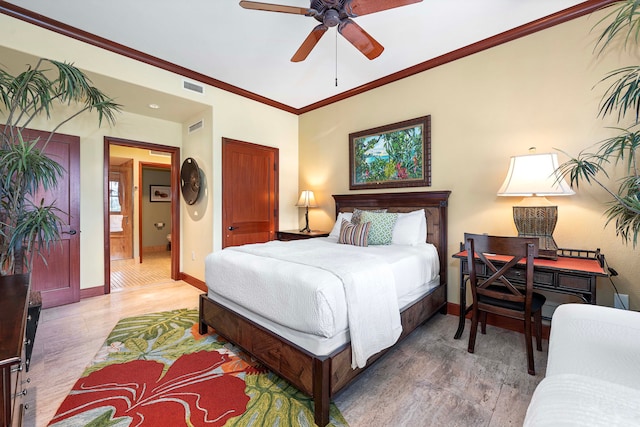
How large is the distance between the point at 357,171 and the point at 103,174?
351 centimetres

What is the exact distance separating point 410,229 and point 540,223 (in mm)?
1109

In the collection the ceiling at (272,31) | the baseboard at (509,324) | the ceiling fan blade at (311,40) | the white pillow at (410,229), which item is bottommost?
the baseboard at (509,324)

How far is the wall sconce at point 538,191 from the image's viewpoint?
7.33 ft

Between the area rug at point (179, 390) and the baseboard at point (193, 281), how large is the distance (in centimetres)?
148

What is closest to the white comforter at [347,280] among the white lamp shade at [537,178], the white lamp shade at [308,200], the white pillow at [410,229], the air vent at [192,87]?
the white pillow at [410,229]

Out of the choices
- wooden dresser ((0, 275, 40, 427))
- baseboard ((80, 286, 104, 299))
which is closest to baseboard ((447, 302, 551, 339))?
wooden dresser ((0, 275, 40, 427))

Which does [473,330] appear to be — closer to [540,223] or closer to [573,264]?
[573,264]

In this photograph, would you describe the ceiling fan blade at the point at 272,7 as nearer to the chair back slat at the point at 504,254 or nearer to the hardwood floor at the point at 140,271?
the chair back slat at the point at 504,254

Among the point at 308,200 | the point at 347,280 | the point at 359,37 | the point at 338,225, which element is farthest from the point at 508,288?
the point at 308,200

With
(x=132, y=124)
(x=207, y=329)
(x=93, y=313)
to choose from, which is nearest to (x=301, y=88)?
(x=132, y=124)

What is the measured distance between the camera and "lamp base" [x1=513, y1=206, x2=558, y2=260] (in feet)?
7.63

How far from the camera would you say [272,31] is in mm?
2693

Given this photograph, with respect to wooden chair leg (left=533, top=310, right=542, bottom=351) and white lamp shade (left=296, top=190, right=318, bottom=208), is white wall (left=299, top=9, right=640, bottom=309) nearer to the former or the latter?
wooden chair leg (left=533, top=310, right=542, bottom=351)

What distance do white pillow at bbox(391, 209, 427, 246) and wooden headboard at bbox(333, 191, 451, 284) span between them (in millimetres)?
109
